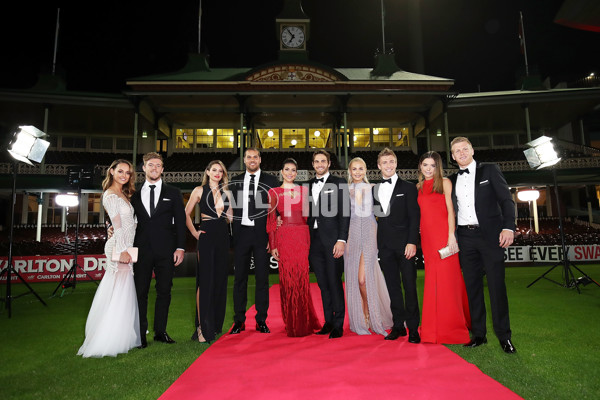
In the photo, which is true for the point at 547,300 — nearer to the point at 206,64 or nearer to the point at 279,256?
the point at 279,256

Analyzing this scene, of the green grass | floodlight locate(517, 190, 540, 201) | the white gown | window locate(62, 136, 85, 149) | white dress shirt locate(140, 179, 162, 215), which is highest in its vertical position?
window locate(62, 136, 85, 149)

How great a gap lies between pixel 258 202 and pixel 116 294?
1.89 meters

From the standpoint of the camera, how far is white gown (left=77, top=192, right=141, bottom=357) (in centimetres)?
344

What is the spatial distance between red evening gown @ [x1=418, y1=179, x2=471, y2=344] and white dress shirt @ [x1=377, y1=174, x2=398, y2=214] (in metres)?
0.38

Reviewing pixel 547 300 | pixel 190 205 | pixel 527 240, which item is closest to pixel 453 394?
pixel 190 205

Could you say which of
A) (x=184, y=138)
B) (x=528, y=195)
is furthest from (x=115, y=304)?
(x=184, y=138)

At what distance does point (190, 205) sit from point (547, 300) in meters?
6.52

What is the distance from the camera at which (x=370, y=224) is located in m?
4.19

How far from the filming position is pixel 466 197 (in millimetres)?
3697

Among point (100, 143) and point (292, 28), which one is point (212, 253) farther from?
point (100, 143)

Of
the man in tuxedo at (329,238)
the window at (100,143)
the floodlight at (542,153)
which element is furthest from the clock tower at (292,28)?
the man in tuxedo at (329,238)

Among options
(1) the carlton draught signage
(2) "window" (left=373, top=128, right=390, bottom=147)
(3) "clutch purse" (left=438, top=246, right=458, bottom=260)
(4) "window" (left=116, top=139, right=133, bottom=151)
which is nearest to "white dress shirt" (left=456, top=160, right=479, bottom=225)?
(3) "clutch purse" (left=438, top=246, right=458, bottom=260)

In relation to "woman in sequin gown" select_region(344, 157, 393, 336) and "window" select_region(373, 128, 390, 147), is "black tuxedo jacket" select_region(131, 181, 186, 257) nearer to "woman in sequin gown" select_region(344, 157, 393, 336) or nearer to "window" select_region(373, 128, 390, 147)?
"woman in sequin gown" select_region(344, 157, 393, 336)

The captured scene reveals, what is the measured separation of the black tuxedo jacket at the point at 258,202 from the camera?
433cm
